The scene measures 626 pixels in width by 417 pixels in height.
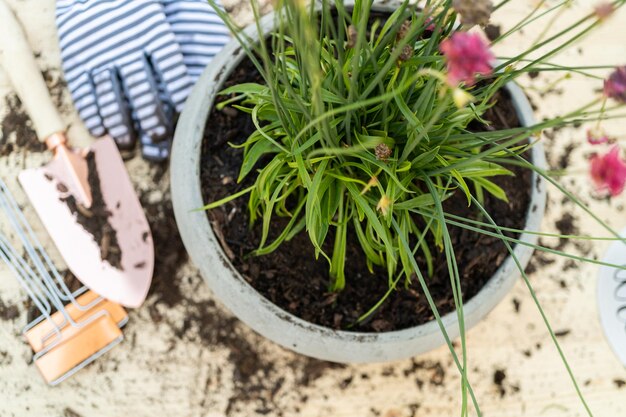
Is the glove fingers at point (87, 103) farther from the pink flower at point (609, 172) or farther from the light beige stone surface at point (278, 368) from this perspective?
the pink flower at point (609, 172)

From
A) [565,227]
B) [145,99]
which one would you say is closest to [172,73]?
[145,99]

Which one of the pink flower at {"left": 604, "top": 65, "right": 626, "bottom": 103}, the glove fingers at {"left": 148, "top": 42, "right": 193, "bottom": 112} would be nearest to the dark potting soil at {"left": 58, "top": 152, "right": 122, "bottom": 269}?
the glove fingers at {"left": 148, "top": 42, "right": 193, "bottom": 112}

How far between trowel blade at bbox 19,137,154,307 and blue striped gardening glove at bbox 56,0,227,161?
0.05 metres

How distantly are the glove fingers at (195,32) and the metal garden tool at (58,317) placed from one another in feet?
1.04

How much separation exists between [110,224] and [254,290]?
31 cm

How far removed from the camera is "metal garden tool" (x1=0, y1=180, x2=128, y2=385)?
0.76 metres

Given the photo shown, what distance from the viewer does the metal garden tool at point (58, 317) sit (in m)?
0.76

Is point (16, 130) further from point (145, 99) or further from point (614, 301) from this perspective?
point (614, 301)

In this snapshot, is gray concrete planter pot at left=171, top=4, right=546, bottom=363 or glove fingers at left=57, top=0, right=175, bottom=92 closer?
gray concrete planter pot at left=171, top=4, right=546, bottom=363

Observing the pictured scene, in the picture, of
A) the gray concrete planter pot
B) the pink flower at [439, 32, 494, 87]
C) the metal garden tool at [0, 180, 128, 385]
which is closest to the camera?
the pink flower at [439, 32, 494, 87]

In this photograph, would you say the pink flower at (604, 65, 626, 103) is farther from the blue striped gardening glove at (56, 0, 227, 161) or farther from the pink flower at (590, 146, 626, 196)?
the blue striped gardening glove at (56, 0, 227, 161)

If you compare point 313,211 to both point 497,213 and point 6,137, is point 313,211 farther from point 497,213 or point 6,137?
point 6,137

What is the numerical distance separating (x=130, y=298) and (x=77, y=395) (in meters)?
0.15

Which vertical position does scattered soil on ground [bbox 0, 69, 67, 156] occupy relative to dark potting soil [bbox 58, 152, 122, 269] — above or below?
above
